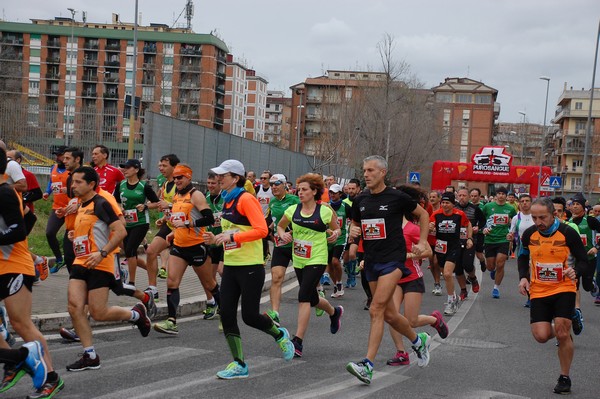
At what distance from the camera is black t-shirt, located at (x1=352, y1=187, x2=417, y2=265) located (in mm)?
7656

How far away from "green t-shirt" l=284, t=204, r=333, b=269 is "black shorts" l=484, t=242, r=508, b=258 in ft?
24.8

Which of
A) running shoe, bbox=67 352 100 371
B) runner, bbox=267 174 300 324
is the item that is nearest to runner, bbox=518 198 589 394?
runner, bbox=267 174 300 324

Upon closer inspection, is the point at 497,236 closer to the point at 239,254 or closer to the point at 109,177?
the point at 109,177

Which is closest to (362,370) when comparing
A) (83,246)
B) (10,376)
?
(83,246)

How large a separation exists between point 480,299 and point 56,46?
312 feet

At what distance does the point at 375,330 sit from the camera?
24.2 ft

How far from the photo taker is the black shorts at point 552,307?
25.1 feet

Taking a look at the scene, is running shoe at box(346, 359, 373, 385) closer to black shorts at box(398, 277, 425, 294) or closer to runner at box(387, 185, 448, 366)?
runner at box(387, 185, 448, 366)

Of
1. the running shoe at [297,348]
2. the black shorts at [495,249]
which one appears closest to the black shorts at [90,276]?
the running shoe at [297,348]

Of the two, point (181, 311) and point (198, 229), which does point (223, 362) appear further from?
point (181, 311)

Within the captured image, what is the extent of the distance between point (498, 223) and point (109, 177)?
7.94m

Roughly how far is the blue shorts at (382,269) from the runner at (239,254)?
3.47 feet

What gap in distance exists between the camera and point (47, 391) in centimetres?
601

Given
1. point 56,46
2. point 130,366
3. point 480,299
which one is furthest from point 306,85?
point 130,366
